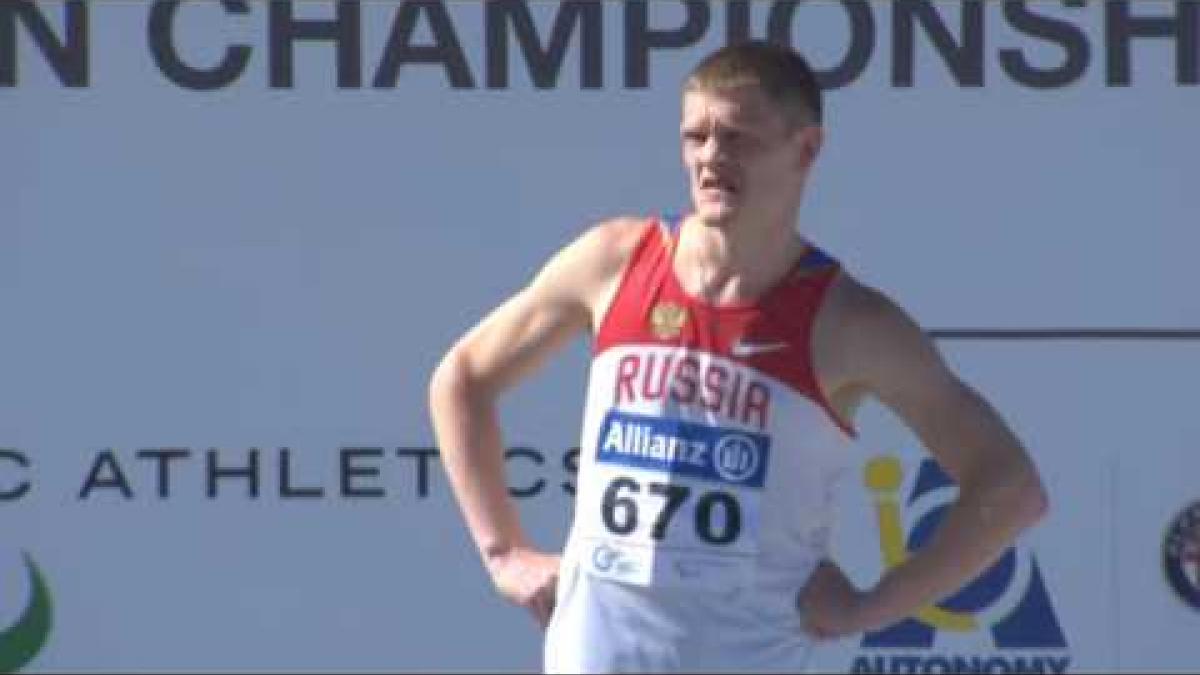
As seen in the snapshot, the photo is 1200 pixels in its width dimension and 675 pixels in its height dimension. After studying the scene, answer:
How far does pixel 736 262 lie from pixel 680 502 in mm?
284

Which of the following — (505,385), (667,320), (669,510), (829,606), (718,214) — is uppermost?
(718,214)

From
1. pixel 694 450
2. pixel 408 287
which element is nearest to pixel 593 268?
pixel 694 450

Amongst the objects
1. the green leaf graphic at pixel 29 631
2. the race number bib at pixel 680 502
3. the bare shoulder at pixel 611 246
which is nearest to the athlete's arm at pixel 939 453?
the race number bib at pixel 680 502

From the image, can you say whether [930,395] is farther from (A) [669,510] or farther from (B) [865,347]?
(A) [669,510]

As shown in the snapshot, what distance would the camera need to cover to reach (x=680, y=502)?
3.79 meters

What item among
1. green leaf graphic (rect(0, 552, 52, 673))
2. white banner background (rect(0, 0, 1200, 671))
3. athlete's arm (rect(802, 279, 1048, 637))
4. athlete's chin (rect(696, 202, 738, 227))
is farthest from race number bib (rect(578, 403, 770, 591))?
green leaf graphic (rect(0, 552, 52, 673))

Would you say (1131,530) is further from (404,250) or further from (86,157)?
(86,157)

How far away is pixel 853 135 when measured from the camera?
5973mm

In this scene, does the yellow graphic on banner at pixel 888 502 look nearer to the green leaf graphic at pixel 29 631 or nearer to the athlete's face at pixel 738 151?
the green leaf graphic at pixel 29 631

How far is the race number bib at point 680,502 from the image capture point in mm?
3756

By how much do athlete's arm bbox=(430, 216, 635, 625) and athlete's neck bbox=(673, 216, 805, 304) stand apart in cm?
12

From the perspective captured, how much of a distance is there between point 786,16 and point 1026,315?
695 mm

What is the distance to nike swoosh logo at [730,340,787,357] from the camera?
376 cm

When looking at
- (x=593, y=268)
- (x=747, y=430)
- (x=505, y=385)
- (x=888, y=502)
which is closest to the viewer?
(x=747, y=430)
